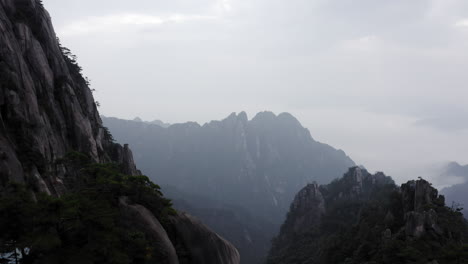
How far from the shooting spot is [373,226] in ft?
197

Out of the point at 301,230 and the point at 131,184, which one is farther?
the point at 301,230

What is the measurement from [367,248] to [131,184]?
38672mm

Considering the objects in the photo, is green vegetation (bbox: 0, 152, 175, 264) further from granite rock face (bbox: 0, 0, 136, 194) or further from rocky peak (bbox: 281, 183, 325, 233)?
rocky peak (bbox: 281, 183, 325, 233)

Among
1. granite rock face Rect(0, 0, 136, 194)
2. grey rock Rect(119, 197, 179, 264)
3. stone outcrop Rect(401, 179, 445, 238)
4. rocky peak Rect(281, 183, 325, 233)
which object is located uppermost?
granite rock face Rect(0, 0, 136, 194)

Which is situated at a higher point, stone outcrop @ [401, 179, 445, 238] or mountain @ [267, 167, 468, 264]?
stone outcrop @ [401, 179, 445, 238]

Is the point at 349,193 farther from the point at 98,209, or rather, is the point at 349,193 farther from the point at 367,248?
the point at 98,209

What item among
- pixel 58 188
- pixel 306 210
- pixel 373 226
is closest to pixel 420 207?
pixel 373 226

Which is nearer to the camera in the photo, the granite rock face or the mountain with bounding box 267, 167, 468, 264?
the granite rock face

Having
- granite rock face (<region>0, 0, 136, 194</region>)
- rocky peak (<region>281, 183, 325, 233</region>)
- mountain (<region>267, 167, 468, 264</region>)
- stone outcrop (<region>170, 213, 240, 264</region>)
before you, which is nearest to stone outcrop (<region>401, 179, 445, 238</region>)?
mountain (<region>267, 167, 468, 264</region>)

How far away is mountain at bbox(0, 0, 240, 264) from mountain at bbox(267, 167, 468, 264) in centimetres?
2371

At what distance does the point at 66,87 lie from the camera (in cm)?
4559

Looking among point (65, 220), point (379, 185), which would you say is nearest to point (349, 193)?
point (379, 185)

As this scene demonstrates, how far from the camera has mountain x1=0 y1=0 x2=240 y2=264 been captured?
16391 mm

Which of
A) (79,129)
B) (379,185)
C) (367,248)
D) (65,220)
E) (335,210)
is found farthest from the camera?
(379,185)
